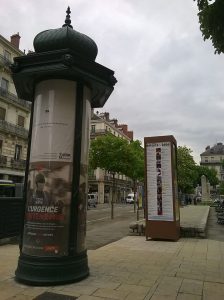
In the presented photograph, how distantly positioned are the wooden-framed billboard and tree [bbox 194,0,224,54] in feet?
19.2

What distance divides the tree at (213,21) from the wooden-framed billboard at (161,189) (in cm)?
586

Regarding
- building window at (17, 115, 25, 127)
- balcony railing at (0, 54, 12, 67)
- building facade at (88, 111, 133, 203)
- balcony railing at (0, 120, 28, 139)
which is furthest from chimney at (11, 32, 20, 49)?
building facade at (88, 111, 133, 203)

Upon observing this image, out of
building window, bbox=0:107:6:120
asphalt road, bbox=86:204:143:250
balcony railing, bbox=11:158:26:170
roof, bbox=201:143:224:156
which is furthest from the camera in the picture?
roof, bbox=201:143:224:156

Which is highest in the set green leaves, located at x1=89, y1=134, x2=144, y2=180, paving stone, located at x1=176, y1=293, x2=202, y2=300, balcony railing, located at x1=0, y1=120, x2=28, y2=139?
balcony railing, located at x1=0, y1=120, x2=28, y2=139

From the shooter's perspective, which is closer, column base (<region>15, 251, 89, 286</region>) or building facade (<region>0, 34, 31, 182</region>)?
column base (<region>15, 251, 89, 286</region>)

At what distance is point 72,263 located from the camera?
5852 millimetres

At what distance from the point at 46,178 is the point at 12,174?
106ft

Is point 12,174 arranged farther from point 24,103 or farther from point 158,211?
point 158,211

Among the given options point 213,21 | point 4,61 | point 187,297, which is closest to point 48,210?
point 187,297

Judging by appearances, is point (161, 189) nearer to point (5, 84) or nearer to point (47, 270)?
point (47, 270)

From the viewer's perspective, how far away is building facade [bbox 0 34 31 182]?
117 ft

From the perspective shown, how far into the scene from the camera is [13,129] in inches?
1467

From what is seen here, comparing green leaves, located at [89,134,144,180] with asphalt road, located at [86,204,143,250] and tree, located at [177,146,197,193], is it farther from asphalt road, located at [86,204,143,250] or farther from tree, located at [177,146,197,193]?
tree, located at [177,146,197,193]

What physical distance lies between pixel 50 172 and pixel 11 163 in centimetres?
3217
